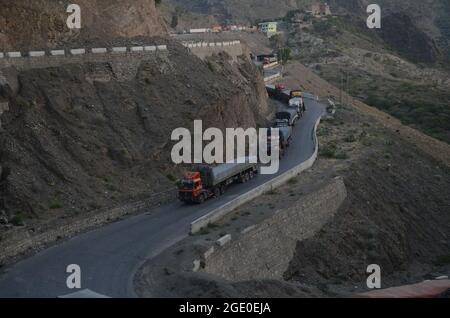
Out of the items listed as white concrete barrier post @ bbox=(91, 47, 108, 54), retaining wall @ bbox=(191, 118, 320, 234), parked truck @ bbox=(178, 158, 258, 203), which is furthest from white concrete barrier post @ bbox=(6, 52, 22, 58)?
retaining wall @ bbox=(191, 118, 320, 234)

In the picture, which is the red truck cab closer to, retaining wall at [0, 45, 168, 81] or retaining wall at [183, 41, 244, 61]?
retaining wall at [0, 45, 168, 81]

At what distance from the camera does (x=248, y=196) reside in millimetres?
36688

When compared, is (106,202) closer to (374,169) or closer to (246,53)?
(374,169)

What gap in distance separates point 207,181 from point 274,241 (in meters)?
6.14

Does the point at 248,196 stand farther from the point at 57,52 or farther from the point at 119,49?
the point at 57,52

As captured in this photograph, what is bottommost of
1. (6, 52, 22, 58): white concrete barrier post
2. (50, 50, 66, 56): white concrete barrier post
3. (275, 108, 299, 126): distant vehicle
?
(275, 108, 299, 126): distant vehicle

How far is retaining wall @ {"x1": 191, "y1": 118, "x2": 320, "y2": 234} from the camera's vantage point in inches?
1250

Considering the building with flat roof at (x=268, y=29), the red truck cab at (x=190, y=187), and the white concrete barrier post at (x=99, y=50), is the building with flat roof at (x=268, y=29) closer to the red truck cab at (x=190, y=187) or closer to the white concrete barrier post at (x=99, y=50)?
the white concrete barrier post at (x=99, y=50)

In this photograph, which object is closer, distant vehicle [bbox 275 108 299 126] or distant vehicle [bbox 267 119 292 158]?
distant vehicle [bbox 267 119 292 158]

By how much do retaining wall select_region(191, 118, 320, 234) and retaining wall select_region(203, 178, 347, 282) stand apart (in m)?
2.21

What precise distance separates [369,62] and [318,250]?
10048cm

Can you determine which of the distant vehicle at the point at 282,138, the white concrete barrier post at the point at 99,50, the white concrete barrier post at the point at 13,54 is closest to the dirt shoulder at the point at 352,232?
the distant vehicle at the point at 282,138

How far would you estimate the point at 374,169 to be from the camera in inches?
1923

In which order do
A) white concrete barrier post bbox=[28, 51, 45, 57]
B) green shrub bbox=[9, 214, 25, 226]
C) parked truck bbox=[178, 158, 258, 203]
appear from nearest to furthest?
green shrub bbox=[9, 214, 25, 226], parked truck bbox=[178, 158, 258, 203], white concrete barrier post bbox=[28, 51, 45, 57]
